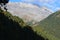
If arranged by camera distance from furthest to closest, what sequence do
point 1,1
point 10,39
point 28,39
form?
point 1,1 → point 28,39 → point 10,39

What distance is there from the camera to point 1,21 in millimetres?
22062

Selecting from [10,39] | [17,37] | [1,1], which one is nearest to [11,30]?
[17,37]

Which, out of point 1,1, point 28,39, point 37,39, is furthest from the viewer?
point 1,1

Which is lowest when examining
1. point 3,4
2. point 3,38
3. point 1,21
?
point 3,38

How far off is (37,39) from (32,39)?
1.38 meters

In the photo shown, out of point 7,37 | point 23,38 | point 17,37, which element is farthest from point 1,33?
point 23,38

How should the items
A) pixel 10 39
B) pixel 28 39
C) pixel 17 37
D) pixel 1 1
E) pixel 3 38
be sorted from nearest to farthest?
1. pixel 3 38
2. pixel 10 39
3. pixel 17 37
4. pixel 28 39
5. pixel 1 1

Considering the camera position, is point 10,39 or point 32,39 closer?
point 10,39

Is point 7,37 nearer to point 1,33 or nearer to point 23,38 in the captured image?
point 1,33

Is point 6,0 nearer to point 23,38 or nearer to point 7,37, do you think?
point 23,38

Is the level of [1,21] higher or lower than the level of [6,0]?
lower

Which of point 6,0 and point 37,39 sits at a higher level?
point 6,0

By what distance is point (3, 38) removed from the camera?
17844 millimetres

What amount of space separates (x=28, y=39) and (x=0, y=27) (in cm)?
428
